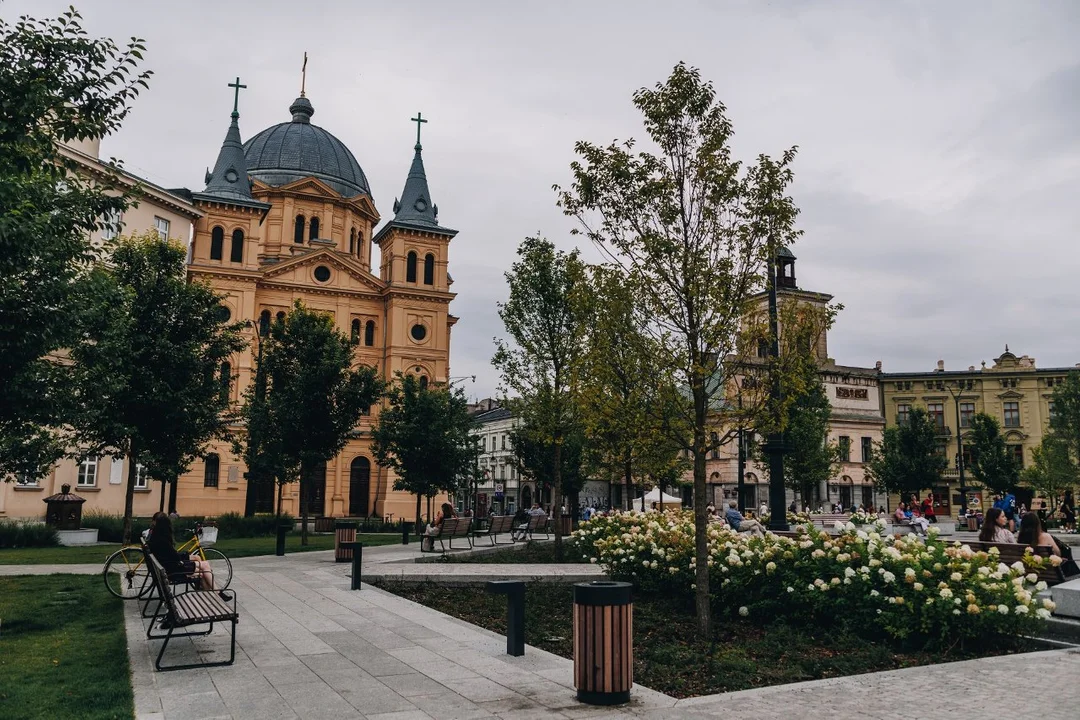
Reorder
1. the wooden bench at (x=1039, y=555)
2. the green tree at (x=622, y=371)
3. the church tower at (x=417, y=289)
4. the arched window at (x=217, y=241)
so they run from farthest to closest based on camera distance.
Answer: the church tower at (x=417, y=289)
the arched window at (x=217, y=241)
the wooden bench at (x=1039, y=555)
the green tree at (x=622, y=371)

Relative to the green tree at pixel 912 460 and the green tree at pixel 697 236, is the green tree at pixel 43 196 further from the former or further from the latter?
the green tree at pixel 912 460

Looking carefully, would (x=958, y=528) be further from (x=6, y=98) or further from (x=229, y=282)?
(x=229, y=282)

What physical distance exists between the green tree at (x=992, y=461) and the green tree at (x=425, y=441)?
36.7 meters

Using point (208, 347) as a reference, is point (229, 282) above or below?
above

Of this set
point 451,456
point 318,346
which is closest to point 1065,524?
point 451,456

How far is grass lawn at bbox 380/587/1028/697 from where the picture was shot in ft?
24.3

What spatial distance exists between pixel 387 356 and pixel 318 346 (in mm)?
27209

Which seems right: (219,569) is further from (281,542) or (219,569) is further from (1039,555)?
(1039,555)

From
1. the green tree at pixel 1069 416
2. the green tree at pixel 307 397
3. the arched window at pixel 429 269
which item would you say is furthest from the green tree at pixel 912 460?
the green tree at pixel 307 397

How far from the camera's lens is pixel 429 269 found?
56.1m

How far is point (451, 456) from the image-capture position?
3412cm

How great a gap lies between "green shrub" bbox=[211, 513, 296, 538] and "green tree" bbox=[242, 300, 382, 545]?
362 cm

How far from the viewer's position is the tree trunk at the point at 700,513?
9.46m

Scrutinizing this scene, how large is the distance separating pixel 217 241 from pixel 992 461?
174 ft
